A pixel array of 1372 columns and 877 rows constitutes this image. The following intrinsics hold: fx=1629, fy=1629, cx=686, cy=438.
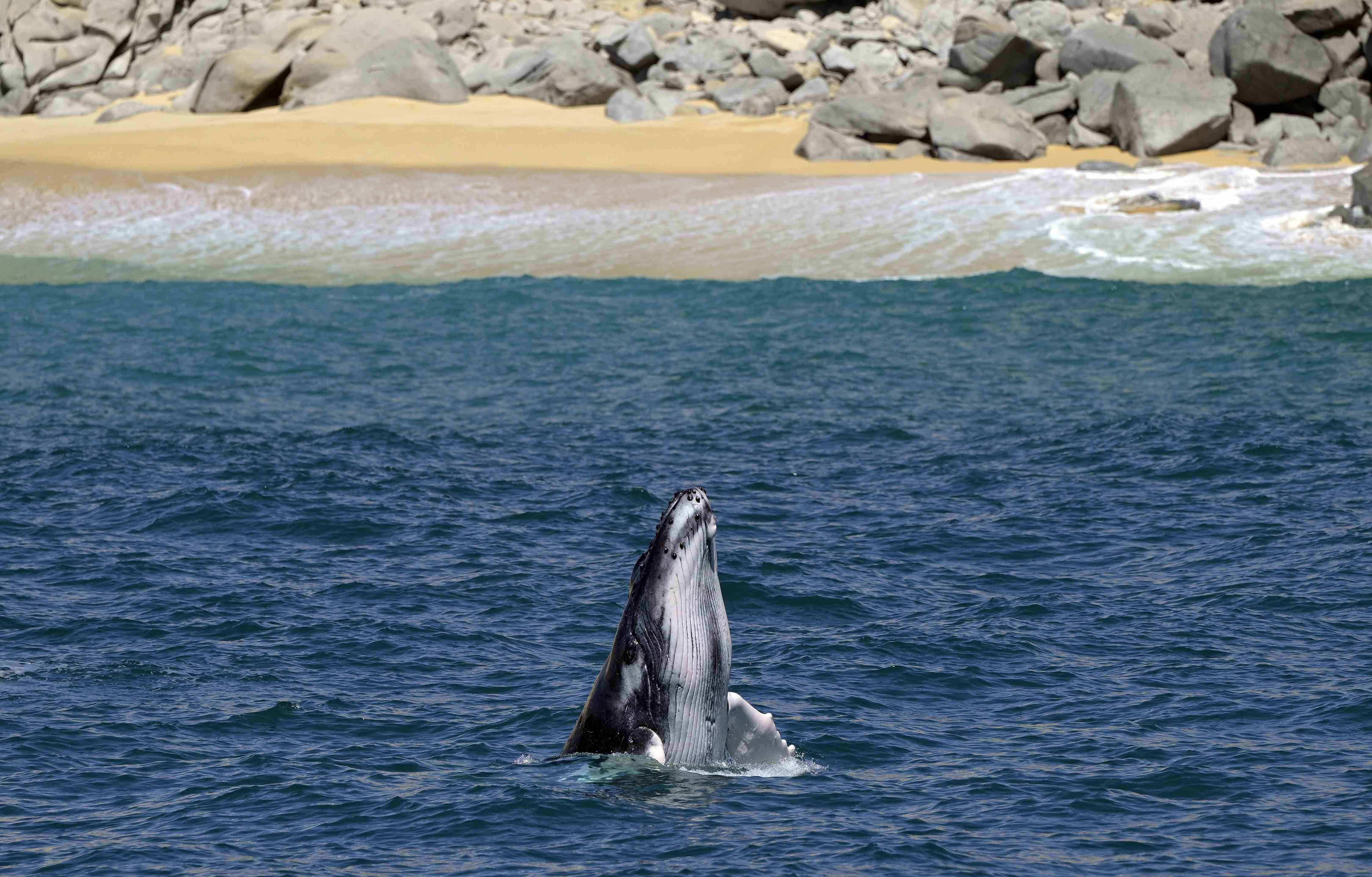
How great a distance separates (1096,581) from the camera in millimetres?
14133

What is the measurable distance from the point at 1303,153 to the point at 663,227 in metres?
14.0

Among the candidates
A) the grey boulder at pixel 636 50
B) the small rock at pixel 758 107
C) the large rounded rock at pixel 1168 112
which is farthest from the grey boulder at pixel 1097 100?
the grey boulder at pixel 636 50

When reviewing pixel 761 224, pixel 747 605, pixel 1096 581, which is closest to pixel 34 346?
pixel 761 224

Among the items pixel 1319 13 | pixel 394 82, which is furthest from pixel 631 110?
pixel 1319 13

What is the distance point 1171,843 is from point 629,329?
18.1 m

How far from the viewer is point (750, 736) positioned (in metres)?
9.90

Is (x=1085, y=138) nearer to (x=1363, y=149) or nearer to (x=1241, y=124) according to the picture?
(x=1241, y=124)

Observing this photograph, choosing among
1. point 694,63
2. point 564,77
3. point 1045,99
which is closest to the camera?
point 1045,99

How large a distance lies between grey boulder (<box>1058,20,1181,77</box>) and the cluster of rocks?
2.4 inches

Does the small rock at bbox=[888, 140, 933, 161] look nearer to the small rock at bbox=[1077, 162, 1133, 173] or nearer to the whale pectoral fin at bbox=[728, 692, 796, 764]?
the small rock at bbox=[1077, 162, 1133, 173]

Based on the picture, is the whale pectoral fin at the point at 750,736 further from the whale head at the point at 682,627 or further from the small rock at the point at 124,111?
the small rock at the point at 124,111

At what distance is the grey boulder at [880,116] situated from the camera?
3897cm

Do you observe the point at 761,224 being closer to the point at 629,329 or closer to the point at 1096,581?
the point at 629,329

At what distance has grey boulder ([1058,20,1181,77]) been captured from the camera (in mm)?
40625
